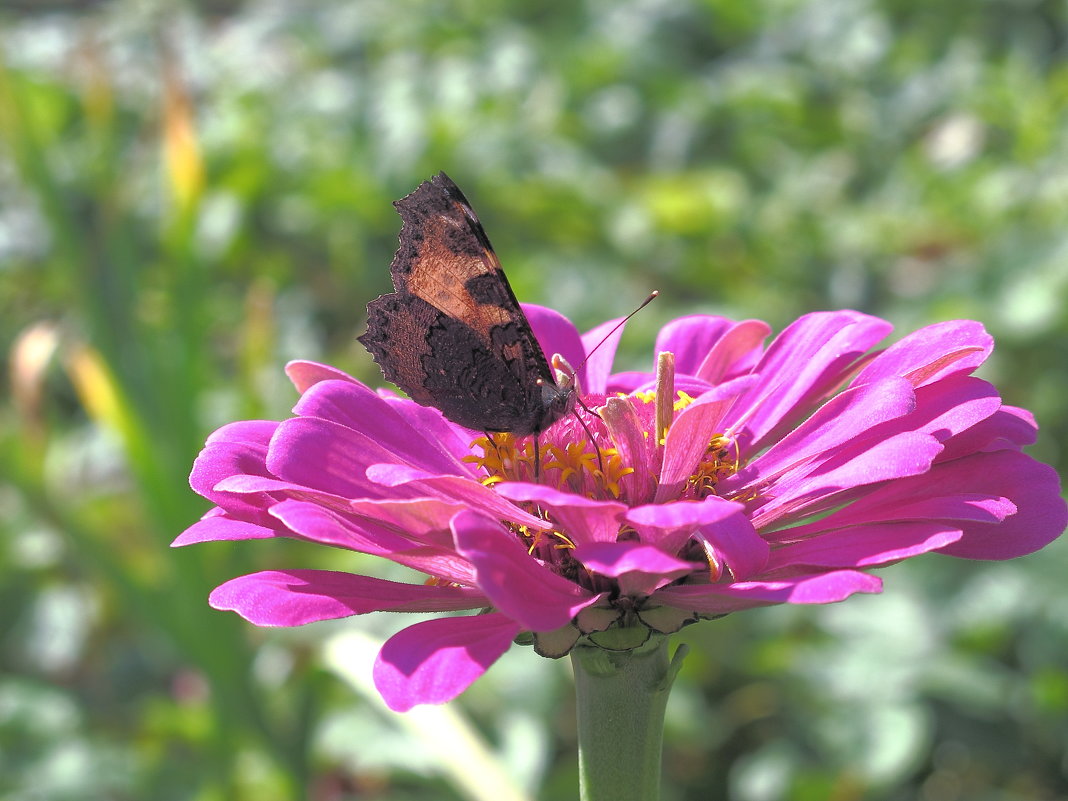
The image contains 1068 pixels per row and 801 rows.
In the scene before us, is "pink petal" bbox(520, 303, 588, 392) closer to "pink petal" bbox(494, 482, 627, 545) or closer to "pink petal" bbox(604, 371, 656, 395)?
"pink petal" bbox(604, 371, 656, 395)

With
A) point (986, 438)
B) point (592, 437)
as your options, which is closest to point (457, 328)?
point (592, 437)

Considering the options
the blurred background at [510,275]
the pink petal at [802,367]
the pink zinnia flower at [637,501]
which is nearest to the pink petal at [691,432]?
the pink zinnia flower at [637,501]

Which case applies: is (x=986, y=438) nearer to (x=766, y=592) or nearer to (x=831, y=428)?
(x=831, y=428)

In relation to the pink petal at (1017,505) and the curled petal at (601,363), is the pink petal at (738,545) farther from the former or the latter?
the curled petal at (601,363)

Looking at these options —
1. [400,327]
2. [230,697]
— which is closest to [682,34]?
[230,697]

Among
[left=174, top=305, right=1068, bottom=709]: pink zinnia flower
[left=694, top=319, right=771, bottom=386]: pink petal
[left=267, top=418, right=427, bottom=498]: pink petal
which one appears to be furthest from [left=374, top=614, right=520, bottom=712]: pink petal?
[left=694, top=319, right=771, bottom=386]: pink petal

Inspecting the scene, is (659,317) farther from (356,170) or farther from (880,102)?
(880,102)

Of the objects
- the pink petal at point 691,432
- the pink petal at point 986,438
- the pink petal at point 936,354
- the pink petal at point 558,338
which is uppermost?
the pink petal at point 558,338
